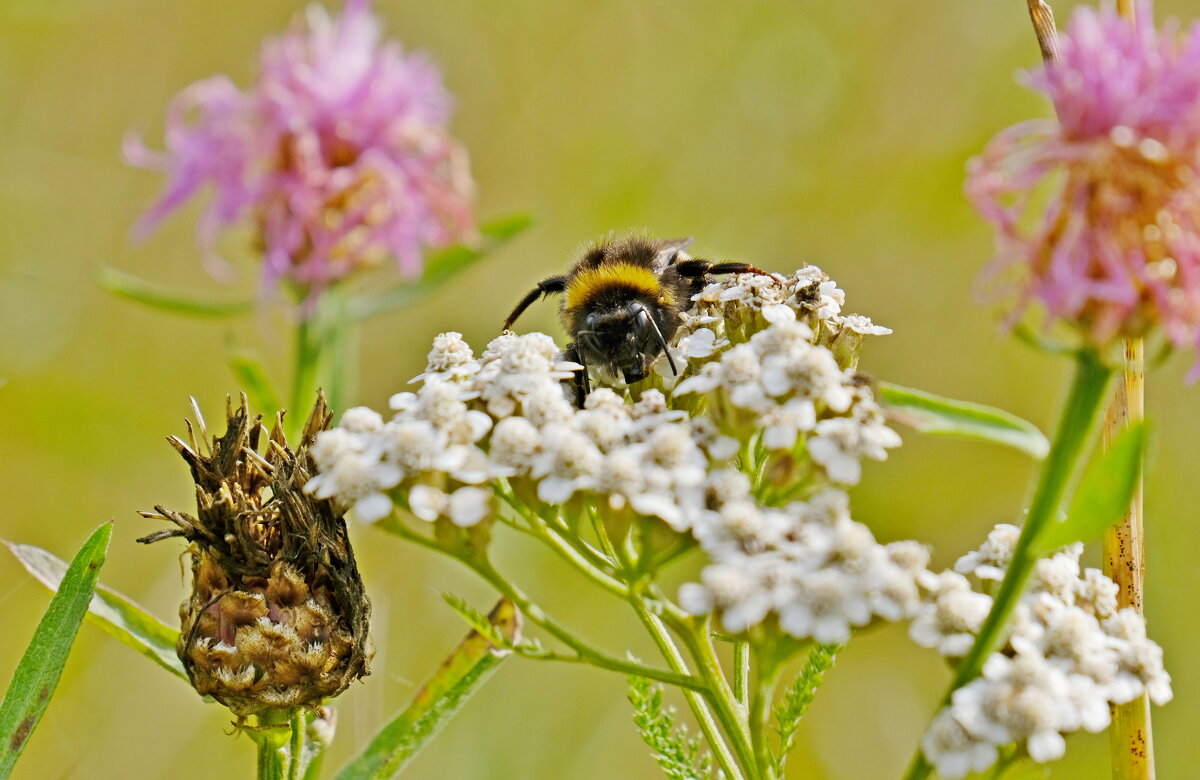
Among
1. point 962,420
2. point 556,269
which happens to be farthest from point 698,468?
point 556,269

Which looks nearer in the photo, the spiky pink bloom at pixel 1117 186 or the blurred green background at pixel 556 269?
the spiky pink bloom at pixel 1117 186

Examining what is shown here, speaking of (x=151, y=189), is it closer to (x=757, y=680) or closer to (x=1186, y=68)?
(x=757, y=680)

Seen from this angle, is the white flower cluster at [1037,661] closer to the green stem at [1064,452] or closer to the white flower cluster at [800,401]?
the green stem at [1064,452]

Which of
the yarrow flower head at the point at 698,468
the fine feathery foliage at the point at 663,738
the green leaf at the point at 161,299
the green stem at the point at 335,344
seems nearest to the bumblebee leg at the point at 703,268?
the yarrow flower head at the point at 698,468

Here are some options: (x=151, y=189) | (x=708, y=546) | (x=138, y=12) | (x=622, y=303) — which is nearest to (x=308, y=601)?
(x=708, y=546)

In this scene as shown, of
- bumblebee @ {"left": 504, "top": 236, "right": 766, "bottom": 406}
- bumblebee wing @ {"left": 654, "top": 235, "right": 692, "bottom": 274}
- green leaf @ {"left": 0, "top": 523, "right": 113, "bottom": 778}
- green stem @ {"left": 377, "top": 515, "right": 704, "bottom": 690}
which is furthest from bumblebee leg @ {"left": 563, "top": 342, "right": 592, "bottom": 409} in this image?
green leaf @ {"left": 0, "top": 523, "right": 113, "bottom": 778}

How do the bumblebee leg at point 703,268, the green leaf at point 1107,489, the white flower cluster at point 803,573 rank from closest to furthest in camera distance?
the green leaf at point 1107,489 < the white flower cluster at point 803,573 < the bumblebee leg at point 703,268

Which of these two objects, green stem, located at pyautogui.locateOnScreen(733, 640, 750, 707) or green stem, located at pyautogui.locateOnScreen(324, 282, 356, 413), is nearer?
green stem, located at pyautogui.locateOnScreen(324, 282, 356, 413)

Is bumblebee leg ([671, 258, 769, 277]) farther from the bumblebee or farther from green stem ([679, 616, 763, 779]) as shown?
green stem ([679, 616, 763, 779])
